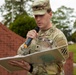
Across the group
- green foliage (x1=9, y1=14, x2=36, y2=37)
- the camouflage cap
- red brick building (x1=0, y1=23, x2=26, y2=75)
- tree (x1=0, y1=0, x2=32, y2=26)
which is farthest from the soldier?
tree (x1=0, y1=0, x2=32, y2=26)

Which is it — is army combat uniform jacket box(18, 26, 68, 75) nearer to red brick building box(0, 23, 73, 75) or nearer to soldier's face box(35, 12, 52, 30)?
soldier's face box(35, 12, 52, 30)

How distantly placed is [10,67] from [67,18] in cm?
5946

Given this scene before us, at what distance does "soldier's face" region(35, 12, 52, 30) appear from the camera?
2941 millimetres

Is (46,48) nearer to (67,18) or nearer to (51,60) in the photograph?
(51,60)

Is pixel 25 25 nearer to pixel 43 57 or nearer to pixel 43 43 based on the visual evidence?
pixel 43 43

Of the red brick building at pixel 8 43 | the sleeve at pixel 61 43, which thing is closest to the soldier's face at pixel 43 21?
the sleeve at pixel 61 43

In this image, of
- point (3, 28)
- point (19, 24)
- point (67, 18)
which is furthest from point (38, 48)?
point (67, 18)

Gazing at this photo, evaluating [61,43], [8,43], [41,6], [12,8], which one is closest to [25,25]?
[8,43]

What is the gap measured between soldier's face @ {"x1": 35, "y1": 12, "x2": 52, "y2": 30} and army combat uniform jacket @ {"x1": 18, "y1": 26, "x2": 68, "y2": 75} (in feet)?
0.14

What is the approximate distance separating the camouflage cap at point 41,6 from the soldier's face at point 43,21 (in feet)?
0.11

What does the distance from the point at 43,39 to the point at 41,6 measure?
274 millimetres

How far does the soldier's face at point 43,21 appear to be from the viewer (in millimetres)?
2941

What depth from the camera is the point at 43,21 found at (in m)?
2.95

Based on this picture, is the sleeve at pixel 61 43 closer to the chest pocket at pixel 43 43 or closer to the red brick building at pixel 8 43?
the chest pocket at pixel 43 43
